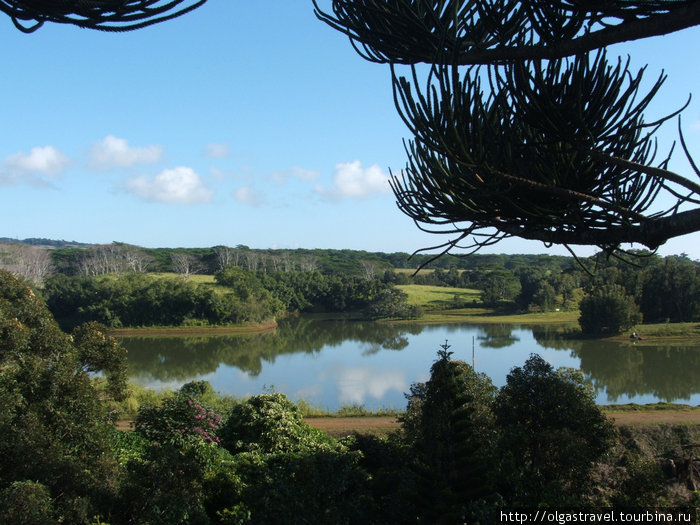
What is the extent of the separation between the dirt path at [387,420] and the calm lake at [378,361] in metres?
1.84

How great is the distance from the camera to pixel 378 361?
22703 mm

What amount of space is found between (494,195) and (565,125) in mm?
537

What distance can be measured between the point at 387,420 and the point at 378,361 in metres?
11.0

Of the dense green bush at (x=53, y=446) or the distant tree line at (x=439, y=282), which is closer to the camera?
the dense green bush at (x=53, y=446)

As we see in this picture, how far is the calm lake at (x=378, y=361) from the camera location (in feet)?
56.1

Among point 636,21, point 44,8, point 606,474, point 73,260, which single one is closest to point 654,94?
point 636,21

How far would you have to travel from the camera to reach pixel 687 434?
1004cm

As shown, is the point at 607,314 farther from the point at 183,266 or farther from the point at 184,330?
the point at 183,266

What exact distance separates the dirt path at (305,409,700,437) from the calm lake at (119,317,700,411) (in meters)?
1.84

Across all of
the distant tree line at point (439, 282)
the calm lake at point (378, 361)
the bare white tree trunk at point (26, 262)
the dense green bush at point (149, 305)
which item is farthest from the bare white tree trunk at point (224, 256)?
the calm lake at point (378, 361)

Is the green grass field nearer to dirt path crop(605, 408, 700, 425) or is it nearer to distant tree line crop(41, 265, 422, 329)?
distant tree line crop(41, 265, 422, 329)

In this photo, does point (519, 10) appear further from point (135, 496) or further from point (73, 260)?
point (73, 260)

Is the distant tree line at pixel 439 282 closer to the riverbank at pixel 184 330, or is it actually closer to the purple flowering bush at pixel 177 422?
the riverbank at pixel 184 330

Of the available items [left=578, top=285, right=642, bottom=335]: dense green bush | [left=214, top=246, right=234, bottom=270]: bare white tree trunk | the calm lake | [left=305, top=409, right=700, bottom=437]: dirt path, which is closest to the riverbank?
the calm lake
